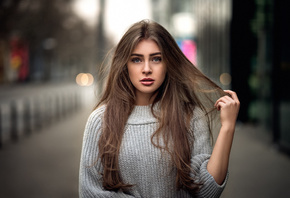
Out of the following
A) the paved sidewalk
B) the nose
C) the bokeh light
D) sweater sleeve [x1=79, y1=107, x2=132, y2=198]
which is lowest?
the bokeh light

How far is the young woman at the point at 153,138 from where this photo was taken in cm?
182

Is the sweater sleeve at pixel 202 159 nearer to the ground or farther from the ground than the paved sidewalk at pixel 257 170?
farther from the ground

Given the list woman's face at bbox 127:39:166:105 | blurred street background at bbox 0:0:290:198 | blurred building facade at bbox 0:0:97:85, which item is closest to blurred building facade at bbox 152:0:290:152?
blurred street background at bbox 0:0:290:198

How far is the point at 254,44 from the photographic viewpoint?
35.3 feet

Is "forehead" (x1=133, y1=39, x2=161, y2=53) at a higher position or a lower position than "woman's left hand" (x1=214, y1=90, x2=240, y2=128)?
higher

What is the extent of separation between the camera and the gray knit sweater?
187 cm

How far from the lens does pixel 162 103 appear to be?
6.46 feet

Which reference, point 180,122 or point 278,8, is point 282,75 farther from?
point 180,122

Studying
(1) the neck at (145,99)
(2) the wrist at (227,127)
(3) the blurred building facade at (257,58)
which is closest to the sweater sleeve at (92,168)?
(1) the neck at (145,99)

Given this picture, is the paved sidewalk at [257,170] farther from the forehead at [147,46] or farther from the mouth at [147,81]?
the forehead at [147,46]

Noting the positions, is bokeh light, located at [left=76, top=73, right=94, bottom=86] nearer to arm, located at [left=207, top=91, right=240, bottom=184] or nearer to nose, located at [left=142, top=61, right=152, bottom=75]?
nose, located at [left=142, top=61, right=152, bottom=75]

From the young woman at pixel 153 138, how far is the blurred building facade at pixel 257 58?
605 centimetres

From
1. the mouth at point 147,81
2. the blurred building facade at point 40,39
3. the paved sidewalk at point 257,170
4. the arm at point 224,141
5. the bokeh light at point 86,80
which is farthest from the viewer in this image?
the bokeh light at point 86,80

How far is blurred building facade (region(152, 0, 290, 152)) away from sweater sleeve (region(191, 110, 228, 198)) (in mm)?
5995
